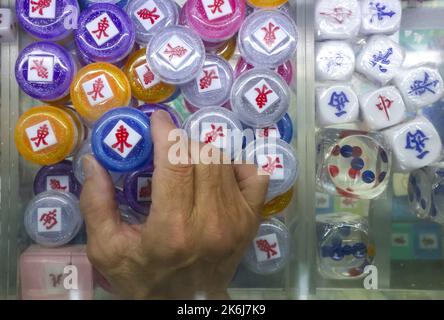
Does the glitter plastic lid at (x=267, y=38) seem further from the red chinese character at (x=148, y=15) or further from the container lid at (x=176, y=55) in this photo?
the red chinese character at (x=148, y=15)

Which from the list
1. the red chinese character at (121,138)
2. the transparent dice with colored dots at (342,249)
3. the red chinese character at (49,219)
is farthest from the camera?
the transparent dice with colored dots at (342,249)

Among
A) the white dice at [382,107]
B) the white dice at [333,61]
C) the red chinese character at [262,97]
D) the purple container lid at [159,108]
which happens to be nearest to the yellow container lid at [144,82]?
the purple container lid at [159,108]

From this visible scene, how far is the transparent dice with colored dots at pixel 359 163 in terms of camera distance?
131cm

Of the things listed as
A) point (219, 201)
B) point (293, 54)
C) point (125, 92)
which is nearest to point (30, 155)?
point (125, 92)

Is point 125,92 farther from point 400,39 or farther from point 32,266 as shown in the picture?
point 400,39

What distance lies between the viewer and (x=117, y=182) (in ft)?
4.22

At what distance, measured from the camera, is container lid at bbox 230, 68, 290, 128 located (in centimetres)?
123

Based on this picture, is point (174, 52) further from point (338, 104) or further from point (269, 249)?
point (269, 249)

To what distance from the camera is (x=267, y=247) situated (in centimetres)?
130

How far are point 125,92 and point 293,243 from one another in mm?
691

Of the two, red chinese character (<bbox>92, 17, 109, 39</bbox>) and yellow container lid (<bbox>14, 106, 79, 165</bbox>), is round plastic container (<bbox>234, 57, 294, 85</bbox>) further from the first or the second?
yellow container lid (<bbox>14, 106, 79, 165</bbox>)

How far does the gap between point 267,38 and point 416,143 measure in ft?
1.81

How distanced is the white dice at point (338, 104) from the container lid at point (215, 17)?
349mm

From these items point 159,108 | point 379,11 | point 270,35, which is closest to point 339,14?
point 379,11
